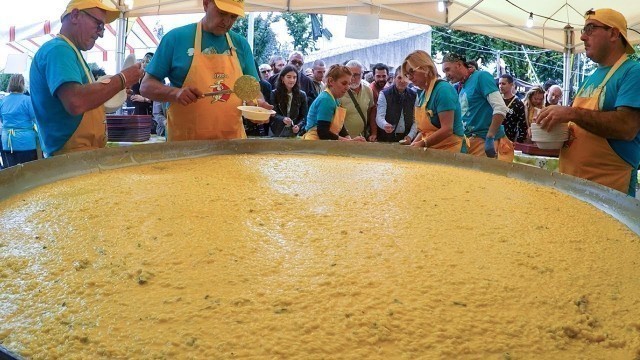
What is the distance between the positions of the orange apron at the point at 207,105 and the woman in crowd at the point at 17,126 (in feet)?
12.5

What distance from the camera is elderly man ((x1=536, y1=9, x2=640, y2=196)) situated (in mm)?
2285

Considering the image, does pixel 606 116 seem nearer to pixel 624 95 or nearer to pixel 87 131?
pixel 624 95

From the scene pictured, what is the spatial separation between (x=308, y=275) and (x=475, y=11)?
7.65m

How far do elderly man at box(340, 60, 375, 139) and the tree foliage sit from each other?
1536cm

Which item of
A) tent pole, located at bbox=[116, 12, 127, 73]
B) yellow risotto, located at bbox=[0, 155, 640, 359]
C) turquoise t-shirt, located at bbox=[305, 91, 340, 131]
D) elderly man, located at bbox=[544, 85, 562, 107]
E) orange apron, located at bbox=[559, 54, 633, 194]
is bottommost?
yellow risotto, located at bbox=[0, 155, 640, 359]

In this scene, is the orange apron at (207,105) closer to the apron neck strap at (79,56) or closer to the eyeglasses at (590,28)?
the apron neck strap at (79,56)

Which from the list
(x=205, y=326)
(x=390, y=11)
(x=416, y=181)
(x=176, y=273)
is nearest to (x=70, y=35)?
(x=416, y=181)

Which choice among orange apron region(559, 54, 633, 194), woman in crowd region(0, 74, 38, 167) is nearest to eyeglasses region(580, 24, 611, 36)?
orange apron region(559, 54, 633, 194)

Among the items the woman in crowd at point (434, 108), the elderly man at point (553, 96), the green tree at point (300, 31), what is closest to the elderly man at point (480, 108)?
the woman in crowd at point (434, 108)

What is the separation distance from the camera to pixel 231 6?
2514 millimetres

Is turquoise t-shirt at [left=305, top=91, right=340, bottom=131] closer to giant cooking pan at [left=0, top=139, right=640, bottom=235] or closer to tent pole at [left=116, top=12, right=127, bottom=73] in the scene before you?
giant cooking pan at [left=0, top=139, right=640, bottom=235]

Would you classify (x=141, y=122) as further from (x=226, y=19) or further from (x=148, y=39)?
(x=148, y=39)

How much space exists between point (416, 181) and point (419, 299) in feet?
3.27

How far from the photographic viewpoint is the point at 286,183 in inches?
64.6
